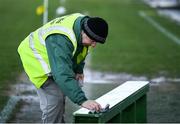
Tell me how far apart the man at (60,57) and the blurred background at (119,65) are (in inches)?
108

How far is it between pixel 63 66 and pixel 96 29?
1.44ft

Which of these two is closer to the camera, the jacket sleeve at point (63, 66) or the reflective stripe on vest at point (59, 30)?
the jacket sleeve at point (63, 66)

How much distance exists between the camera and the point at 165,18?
1284 inches

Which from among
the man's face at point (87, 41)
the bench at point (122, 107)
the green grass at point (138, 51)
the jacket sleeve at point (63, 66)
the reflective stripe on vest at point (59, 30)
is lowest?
the bench at point (122, 107)

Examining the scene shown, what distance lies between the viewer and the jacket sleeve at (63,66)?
244 inches

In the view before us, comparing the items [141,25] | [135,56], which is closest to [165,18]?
[141,25]

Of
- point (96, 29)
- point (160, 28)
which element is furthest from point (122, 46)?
point (96, 29)

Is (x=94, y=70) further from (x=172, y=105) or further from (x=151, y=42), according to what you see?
(x=151, y=42)

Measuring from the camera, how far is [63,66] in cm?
629

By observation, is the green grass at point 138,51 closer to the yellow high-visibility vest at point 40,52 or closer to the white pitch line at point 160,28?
the white pitch line at point 160,28

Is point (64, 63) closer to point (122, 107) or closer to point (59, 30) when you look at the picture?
point (59, 30)

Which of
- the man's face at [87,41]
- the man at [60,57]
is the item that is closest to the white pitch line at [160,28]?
the man at [60,57]

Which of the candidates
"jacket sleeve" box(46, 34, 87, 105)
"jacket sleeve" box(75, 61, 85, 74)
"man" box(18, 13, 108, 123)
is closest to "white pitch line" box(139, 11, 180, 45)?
"jacket sleeve" box(75, 61, 85, 74)

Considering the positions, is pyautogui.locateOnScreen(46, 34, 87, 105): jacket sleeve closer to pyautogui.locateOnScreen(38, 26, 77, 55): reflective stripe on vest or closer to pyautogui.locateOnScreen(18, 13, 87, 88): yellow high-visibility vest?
pyautogui.locateOnScreen(38, 26, 77, 55): reflective stripe on vest
